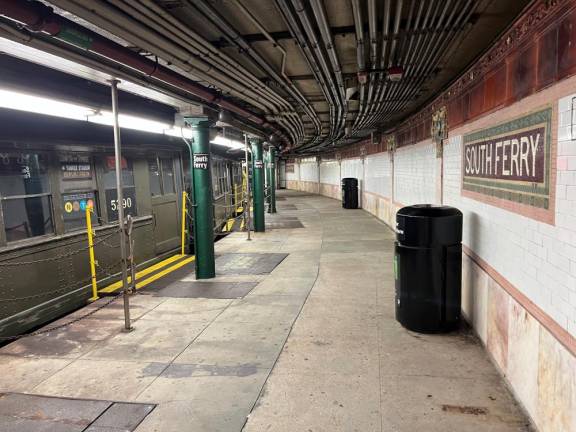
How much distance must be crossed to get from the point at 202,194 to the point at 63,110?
2503 millimetres

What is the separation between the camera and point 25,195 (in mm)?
5180

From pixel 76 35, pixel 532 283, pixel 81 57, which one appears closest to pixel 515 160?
pixel 532 283

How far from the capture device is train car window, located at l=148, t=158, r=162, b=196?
829 cm

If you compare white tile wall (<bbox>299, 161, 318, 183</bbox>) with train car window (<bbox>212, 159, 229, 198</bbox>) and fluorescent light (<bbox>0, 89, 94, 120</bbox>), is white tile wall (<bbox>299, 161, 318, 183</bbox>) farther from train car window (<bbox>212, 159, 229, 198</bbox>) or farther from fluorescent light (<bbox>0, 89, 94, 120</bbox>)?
fluorescent light (<bbox>0, 89, 94, 120</bbox>)

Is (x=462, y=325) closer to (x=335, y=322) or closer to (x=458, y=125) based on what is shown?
(x=335, y=322)

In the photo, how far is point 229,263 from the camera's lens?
8.41 metres

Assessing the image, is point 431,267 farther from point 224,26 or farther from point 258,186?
point 258,186

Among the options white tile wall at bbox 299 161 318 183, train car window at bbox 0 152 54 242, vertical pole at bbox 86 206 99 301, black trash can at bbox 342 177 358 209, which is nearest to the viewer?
train car window at bbox 0 152 54 242

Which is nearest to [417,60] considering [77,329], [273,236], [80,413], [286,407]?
[286,407]

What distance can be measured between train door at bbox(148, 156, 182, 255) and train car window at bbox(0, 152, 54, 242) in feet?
9.11

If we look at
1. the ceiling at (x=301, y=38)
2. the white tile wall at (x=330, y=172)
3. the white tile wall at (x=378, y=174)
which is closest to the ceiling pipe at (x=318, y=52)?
the ceiling at (x=301, y=38)

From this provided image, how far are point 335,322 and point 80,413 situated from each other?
113 inches

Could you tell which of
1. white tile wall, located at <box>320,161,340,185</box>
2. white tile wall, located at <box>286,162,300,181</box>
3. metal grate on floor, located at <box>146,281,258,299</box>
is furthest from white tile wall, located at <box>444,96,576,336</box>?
white tile wall, located at <box>286,162,300,181</box>

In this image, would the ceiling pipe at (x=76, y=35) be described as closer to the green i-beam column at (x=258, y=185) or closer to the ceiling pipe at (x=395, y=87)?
the ceiling pipe at (x=395, y=87)
